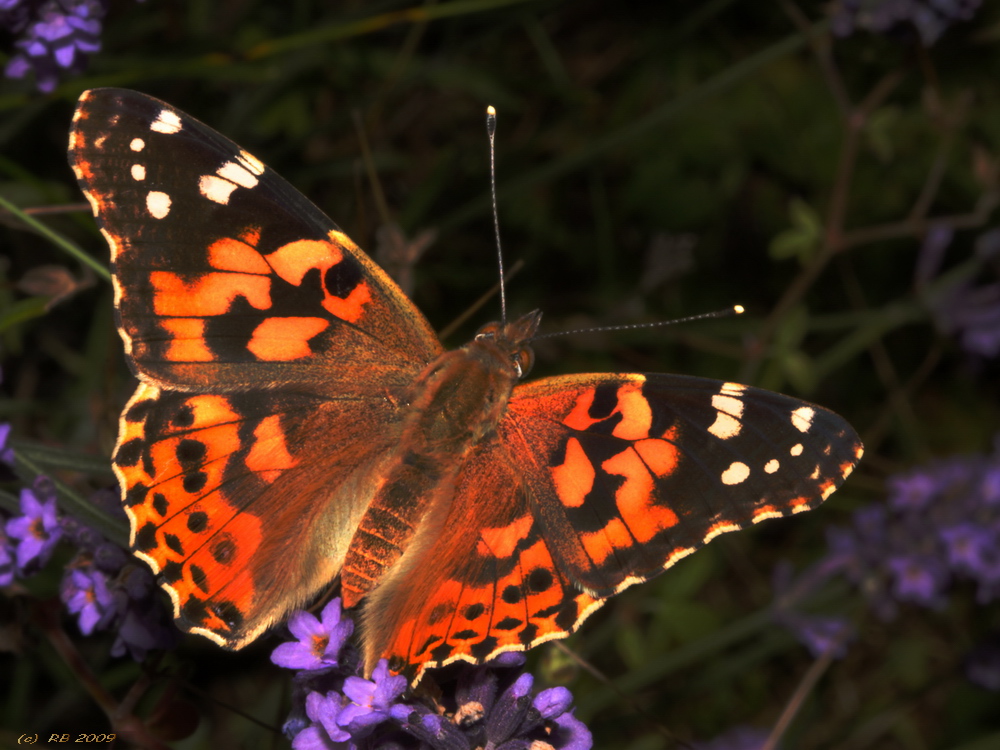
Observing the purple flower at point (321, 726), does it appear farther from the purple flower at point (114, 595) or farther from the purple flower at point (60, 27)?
the purple flower at point (60, 27)

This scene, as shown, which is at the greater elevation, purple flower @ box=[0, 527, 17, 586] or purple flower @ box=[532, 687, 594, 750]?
purple flower @ box=[0, 527, 17, 586]

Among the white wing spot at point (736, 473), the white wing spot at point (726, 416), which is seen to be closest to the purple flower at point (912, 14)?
the white wing spot at point (726, 416)

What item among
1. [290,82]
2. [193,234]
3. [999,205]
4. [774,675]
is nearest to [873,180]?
[999,205]

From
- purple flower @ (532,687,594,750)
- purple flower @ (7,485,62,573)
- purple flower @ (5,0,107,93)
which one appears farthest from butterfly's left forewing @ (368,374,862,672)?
purple flower @ (5,0,107,93)

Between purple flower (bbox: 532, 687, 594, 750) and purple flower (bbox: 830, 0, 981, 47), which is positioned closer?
purple flower (bbox: 532, 687, 594, 750)

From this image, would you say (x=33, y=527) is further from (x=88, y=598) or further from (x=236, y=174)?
(x=236, y=174)

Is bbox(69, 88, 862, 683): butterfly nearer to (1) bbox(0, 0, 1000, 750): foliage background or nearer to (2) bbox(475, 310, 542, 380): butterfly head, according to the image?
(2) bbox(475, 310, 542, 380): butterfly head
